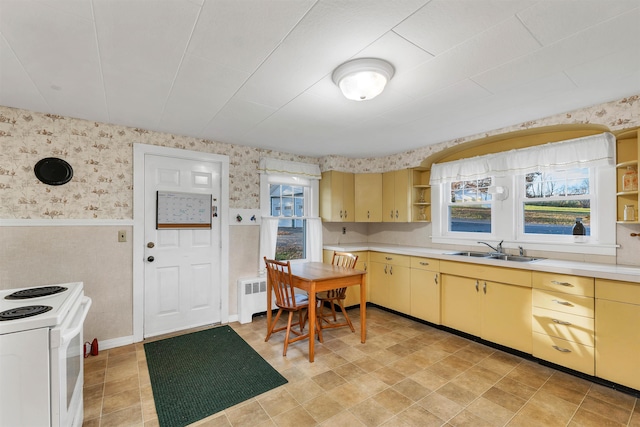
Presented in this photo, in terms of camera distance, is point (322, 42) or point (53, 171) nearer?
point (322, 42)

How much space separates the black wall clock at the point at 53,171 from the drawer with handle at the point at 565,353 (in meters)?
4.63

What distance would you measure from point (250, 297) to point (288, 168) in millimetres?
1857

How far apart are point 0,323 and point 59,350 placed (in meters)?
0.25

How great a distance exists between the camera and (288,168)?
165 inches

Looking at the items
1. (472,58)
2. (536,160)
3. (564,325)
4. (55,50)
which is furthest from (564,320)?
(55,50)

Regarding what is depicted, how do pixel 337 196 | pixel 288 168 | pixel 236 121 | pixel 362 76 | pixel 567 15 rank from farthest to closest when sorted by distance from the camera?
1. pixel 337 196
2. pixel 288 168
3. pixel 236 121
4. pixel 362 76
5. pixel 567 15

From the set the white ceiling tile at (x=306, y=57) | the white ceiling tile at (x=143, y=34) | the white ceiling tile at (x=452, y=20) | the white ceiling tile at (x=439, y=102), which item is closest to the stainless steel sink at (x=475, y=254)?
the white ceiling tile at (x=306, y=57)

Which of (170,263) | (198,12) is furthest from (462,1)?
(170,263)

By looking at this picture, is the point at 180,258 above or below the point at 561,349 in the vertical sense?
above

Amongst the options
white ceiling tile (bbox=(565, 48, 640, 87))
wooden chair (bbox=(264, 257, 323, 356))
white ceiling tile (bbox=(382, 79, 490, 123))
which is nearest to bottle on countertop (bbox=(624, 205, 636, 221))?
white ceiling tile (bbox=(565, 48, 640, 87))

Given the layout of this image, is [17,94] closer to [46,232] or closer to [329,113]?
[46,232]

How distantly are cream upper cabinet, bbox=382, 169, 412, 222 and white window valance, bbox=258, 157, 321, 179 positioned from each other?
1090mm

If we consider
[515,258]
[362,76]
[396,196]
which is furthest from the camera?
[396,196]

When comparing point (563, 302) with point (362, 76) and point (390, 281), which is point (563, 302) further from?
Result: point (362, 76)
